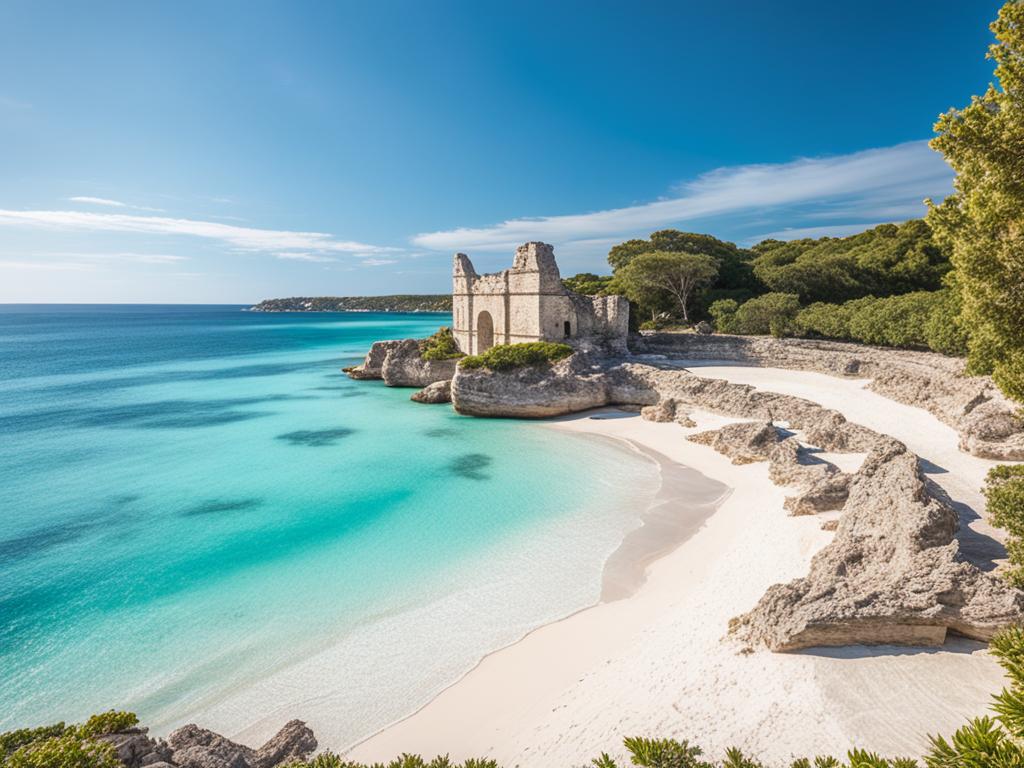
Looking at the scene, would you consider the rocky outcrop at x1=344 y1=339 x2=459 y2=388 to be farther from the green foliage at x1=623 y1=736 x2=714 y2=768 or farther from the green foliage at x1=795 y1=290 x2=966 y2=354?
the green foliage at x1=623 y1=736 x2=714 y2=768

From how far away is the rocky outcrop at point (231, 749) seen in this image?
4758mm

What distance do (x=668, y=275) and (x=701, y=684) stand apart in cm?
3283

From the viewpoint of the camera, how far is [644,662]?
264 inches

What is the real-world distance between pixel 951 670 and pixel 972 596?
2.95 ft

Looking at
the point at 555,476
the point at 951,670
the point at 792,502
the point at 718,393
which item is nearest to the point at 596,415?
the point at 718,393

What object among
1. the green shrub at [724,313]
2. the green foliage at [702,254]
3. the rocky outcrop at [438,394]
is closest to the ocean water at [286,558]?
the rocky outcrop at [438,394]

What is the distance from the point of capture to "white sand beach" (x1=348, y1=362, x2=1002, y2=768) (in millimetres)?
4871

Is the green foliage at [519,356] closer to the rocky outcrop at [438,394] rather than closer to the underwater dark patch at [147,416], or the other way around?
the rocky outcrop at [438,394]

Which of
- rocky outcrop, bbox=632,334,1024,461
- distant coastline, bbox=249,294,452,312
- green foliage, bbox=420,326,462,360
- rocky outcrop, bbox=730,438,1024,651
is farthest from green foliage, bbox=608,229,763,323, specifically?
distant coastline, bbox=249,294,452,312

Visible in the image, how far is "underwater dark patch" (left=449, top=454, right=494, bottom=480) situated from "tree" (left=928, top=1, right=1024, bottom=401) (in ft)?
41.0

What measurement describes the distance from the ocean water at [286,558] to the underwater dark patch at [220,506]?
83 mm

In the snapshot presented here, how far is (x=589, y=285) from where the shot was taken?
1681 inches

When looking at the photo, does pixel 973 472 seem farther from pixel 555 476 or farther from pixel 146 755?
pixel 146 755

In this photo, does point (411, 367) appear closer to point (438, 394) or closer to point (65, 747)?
point (438, 394)
